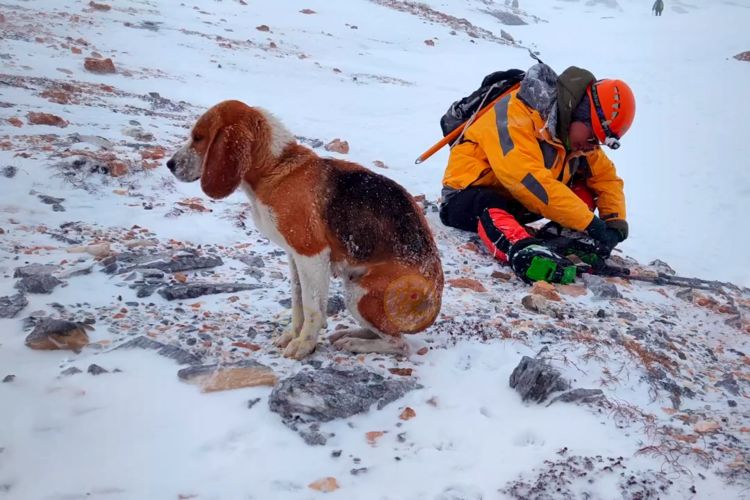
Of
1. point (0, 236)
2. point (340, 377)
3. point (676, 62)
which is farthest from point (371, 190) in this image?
point (676, 62)

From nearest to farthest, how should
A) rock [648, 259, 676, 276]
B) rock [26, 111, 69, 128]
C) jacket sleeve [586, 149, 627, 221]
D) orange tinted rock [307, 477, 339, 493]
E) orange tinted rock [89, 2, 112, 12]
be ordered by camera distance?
1. orange tinted rock [307, 477, 339, 493]
2. jacket sleeve [586, 149, 627, 221]
3. rock [648, 259, 676, 276]
4. rock [26, 111, 69, 128]
5. orange tinted rock [89, 2, 112, 12]

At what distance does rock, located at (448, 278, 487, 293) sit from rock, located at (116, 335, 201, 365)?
2547mm

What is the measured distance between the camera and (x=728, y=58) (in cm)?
2514

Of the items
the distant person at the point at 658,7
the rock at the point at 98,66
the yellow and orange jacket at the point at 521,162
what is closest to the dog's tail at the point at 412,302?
the yellow and orange jacket at the point at 521,162

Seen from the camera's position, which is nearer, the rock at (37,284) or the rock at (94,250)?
the rock at (37,284)

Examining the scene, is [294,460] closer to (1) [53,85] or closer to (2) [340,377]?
(2) [340,377]

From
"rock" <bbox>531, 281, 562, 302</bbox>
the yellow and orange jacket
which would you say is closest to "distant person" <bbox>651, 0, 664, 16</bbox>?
the yellow and orange jacket

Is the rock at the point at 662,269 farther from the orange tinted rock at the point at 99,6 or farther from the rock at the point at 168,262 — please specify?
the orange tinted rock at the point at 99,6

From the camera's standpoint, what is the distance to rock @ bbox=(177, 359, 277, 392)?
312 centimetres

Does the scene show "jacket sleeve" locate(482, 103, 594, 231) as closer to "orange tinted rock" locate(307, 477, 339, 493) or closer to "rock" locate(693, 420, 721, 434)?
"rock" locate(693, 420, 721, 434)

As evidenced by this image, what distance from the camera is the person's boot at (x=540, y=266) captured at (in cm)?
516

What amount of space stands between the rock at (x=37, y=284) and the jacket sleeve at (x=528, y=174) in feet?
13.5

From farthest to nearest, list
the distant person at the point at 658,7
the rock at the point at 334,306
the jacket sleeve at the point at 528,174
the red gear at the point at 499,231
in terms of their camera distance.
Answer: the distant person at the point at 658,7 < the red gear at the point at 499,231 < the jacket sleeve at the point at 528,174 < the rock at the point at 334,306

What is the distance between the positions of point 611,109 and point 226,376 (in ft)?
14.1
